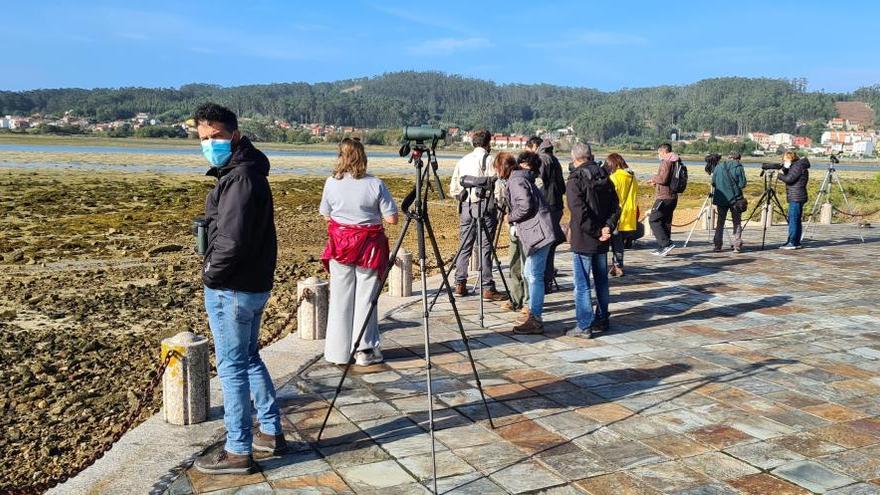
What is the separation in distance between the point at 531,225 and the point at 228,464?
3578mm

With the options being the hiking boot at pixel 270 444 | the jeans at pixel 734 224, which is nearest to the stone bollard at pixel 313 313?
the hiking boot at pixel 270 444

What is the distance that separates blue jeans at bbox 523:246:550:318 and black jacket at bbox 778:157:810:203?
22.5 feet

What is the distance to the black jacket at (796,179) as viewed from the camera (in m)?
11.9

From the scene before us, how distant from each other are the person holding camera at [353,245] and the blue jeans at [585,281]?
187 cm

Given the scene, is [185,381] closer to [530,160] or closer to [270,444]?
[270,444]

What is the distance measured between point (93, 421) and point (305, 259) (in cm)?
794

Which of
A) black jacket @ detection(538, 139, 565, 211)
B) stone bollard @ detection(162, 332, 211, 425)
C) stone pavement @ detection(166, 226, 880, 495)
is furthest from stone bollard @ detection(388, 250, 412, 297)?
stone bollard @ detection(162, 332, 211, 425)

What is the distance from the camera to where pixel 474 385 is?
18.1ft

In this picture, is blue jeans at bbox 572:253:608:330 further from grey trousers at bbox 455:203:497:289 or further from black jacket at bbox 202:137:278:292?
black jacket at bbox 202:137:278:292

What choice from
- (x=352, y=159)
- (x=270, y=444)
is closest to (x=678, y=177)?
(x=352, y=159)

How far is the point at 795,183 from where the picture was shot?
1208cm

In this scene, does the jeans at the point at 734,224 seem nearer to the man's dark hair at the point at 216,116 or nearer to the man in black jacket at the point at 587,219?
the man in black jacket at the point at 587,219

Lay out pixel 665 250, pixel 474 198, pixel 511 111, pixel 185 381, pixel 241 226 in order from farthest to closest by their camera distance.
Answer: pixel 511 111, pixel 665 250, pixel 474 198, pixel 185 381, pixel 241 226

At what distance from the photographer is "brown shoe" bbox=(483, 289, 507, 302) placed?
27.3ft
